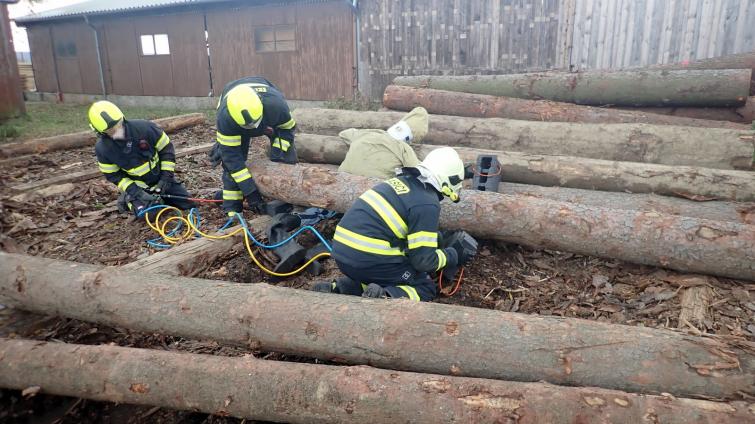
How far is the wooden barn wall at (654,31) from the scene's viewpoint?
29.8 ft

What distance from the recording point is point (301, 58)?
13781 mm

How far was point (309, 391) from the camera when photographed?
8.48 feet

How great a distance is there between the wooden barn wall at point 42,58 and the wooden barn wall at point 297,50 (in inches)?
327

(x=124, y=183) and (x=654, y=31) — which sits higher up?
(x=654, y=31)

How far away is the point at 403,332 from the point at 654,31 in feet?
30.9

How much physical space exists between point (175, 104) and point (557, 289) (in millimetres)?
14995

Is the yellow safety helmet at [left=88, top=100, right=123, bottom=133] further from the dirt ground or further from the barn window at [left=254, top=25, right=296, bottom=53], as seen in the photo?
the barn window at [left=254, top=25, right=296, bottom=53]

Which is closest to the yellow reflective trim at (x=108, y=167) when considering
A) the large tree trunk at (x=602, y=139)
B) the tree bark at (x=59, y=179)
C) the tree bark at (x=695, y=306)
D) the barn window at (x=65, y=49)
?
the tree bark at (x=59, y=179)

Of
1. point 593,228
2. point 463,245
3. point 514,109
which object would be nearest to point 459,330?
point 463,245

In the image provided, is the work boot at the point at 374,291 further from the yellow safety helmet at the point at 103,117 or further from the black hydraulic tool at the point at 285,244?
the yellow safety helmet at the point at 103,117

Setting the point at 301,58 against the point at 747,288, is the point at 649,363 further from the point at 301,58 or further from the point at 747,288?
the point at 301,58

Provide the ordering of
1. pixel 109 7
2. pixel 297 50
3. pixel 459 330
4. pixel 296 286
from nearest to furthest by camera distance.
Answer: pixel 459 330, pixel 296 286, pixel 297 50, pixel 109 7

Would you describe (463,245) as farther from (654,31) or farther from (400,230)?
(654,31)

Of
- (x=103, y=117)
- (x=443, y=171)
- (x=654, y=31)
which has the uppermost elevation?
(x=654, y=31)
